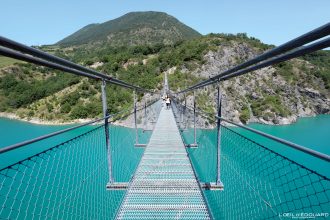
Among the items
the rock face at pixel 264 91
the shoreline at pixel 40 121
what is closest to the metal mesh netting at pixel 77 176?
the rock face at pixel 264 91

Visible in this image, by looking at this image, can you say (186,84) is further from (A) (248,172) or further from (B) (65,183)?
(A) (248,172)

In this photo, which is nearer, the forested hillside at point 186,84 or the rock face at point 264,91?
the rock face at point 264,91

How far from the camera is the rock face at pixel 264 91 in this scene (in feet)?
113

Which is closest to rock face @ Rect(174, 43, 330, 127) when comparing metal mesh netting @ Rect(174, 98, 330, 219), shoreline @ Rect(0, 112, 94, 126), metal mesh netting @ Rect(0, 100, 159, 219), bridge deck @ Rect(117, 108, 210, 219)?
shoreline @ Rect(0, 112, 94, 126)

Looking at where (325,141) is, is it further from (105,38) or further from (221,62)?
(105,38)

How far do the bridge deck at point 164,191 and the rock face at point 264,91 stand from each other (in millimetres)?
25264

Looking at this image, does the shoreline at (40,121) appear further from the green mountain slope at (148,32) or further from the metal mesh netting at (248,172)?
the green mountain slope at (148,32)

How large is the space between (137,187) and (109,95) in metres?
28.6

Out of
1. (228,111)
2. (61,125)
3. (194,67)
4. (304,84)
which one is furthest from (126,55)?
(304,84)

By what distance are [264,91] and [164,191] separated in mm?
39881

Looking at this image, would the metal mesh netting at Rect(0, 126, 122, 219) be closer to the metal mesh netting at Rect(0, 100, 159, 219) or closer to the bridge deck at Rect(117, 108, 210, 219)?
the metal mesh netting at Rect(0, 100, 159, 219)

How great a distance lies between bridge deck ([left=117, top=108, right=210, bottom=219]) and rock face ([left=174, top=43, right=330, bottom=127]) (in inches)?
995

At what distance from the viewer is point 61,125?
33.8 metres

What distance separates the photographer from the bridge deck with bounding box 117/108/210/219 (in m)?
1.85
